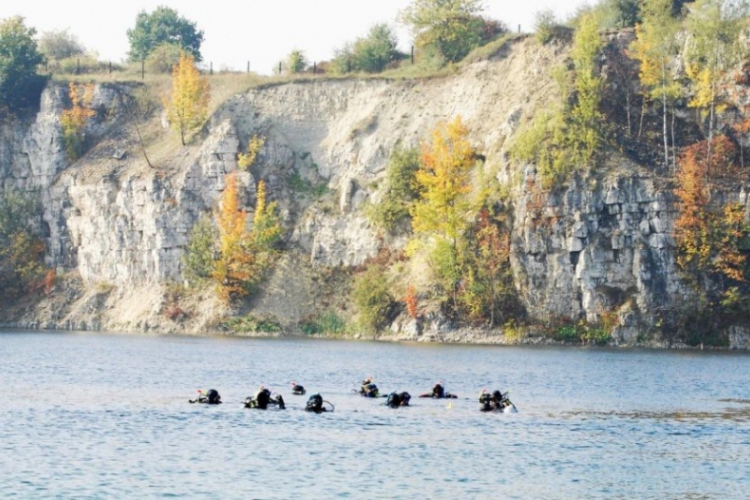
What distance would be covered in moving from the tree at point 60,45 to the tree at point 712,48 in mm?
74052

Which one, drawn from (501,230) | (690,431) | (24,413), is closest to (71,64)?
(501,230)

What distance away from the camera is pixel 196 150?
131 meters

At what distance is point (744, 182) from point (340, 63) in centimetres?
4582

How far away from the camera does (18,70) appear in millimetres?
140625

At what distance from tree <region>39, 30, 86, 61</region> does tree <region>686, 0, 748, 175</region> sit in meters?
74.1

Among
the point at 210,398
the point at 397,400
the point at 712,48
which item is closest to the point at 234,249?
the point at 712,48

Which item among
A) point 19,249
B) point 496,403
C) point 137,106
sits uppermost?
point 137,106

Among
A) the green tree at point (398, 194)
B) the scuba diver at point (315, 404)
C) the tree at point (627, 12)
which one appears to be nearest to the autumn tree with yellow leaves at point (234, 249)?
the green tree at point (398, 194)

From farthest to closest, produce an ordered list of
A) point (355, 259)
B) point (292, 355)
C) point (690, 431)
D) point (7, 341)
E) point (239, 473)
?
1. point (355, 259)
2. point (7, 341)
3. point (292, 355)
4. point (690, 431)
5. point (239, 473)

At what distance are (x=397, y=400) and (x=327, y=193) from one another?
2491 inches

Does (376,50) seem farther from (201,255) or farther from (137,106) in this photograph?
(201,255)

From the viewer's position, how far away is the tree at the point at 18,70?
14000cm

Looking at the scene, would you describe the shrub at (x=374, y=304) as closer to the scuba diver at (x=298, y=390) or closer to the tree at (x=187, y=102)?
the tree at (x=187, y=102)

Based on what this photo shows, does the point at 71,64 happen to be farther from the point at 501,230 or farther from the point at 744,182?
the point at 744,182
